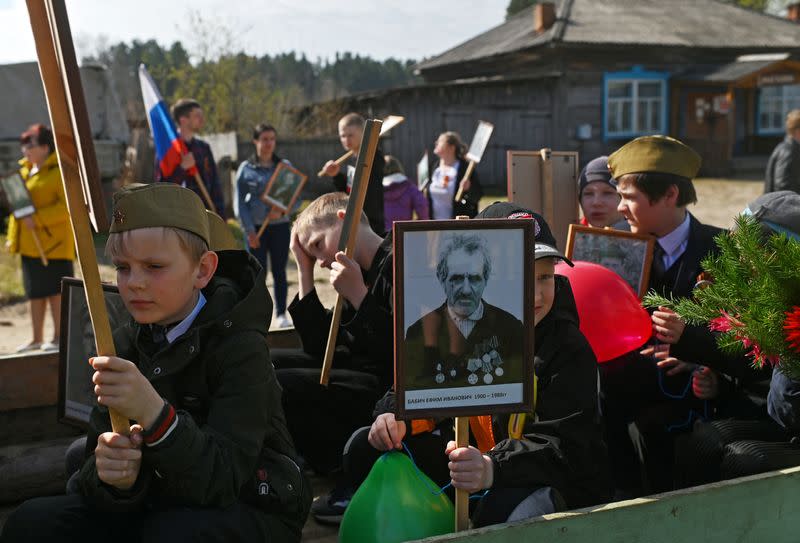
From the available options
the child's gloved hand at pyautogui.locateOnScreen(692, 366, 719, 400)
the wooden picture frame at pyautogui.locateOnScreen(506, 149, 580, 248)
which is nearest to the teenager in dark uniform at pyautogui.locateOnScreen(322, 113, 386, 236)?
the wooden picture frame at pyautogui.locateOnScreen(506, 149, 580, 248)

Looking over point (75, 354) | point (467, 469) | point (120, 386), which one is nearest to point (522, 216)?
point (467, 469)

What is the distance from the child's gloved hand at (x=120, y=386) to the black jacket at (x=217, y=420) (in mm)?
122

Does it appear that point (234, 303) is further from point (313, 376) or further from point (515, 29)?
point (515, 29)

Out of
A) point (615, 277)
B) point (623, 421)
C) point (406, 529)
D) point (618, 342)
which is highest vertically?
point (615, 277)

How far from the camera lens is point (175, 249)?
2.05m

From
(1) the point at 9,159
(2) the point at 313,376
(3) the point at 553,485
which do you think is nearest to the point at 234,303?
(3) the point at 553,485

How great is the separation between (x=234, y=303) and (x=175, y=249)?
247 millimetres

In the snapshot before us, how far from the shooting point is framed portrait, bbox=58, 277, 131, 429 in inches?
125

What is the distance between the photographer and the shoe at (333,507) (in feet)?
9.62

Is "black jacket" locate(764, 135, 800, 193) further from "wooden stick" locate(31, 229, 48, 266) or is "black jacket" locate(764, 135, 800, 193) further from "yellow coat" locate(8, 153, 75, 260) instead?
"wooden stick" locate(31, 229, 48, 266)

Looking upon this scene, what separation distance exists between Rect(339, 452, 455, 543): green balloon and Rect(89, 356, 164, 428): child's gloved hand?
849 millimetres

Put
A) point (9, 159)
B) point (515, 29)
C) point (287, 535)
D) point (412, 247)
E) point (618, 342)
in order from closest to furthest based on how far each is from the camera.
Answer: point (412, 247), point (287, 535), point (618, 342), point (9, 159), point (515, 29)

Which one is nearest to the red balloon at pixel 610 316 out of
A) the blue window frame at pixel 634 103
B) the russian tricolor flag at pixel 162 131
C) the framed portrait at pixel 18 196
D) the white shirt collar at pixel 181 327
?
the white shirt collar at pixel 181 327

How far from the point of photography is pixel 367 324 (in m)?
3.15
